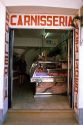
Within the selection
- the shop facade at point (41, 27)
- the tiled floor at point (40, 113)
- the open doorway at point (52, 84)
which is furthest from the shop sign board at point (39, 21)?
the tiled floor at point (40, 113)

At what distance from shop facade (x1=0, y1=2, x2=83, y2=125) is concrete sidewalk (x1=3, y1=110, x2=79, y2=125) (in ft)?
0.74

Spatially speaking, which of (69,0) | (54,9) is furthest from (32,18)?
(69,0)

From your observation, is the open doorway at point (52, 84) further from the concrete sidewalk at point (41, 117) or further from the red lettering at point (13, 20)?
the red lettering at point (13, 20)

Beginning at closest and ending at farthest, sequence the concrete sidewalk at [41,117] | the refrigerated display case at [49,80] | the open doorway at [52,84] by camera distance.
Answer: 1. the concrete sidewalk at [41,117]
2. the open doorway at [52,84]
3. the refrigerated display case at [49,80]

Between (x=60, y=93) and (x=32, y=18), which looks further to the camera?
(x=60, y=93)

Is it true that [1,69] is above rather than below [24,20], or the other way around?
below

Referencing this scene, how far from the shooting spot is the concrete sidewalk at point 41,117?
6604 millimetres

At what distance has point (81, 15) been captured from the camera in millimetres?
6457

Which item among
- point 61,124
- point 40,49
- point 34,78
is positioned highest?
point 40,49

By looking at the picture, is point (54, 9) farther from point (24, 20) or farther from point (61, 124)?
point (61, 124)

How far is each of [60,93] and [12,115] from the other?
3445 millimetres

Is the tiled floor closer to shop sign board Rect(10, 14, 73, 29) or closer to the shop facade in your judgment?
the shop facade

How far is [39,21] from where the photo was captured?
7207 millimetres

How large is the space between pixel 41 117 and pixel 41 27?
98.3 inches
